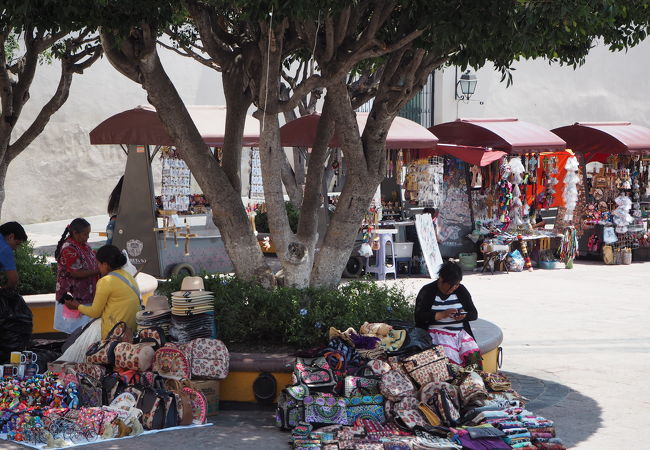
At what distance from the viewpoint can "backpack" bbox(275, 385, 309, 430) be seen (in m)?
6.88

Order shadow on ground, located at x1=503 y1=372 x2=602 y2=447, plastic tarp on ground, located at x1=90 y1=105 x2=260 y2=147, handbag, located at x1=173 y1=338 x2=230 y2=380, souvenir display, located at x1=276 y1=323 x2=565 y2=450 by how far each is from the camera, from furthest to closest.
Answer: plastic tarp on ground, located at x1=90 y1=105 x2=260 y2=147
handbag, located at x1=173 y1=338 x2=230 y2=380
shadow on ground, located at x1=503 y1=372 x2=602 y2=447
souvenir display, located at x1=276 y1=323 x2=565 y2=450

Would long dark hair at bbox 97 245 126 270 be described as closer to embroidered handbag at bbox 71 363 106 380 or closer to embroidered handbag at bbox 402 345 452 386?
embroidered handbag at bbox 71 363 106 380

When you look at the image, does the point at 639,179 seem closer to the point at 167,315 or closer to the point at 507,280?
the point at 507,280

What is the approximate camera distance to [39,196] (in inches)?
912

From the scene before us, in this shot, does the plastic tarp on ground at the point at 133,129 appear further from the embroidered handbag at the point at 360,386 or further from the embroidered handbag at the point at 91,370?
the embroidered handbag at the point at 360,386

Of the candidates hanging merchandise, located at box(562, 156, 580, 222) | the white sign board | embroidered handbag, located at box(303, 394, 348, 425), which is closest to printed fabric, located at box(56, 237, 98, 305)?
embroidered handbag, located at box(303, 394, 348, 425)

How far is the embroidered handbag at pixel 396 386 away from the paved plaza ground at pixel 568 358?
847 mm

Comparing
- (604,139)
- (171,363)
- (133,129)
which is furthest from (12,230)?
(604,139)

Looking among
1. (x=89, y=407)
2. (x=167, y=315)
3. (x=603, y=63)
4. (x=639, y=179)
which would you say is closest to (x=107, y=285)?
(x=167, y=315)

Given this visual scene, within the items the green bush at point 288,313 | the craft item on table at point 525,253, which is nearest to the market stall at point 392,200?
the craft item on table at point 525,253

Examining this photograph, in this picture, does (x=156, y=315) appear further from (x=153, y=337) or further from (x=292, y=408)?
(x=292, y=408)

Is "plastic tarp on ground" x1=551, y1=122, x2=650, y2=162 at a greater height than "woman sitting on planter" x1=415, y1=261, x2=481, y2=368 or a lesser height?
greater

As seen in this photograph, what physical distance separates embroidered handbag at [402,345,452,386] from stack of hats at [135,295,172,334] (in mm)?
2094

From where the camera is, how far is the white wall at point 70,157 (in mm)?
22906
